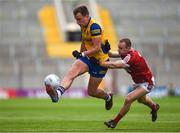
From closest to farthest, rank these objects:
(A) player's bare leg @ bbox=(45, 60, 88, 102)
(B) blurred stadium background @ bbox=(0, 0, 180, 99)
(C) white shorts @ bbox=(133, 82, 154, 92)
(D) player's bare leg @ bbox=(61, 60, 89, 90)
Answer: (A) player's bare leg @ bbox=(45, 60, 88, 102), (C) white shorts @ bbox=(133, 82, 154, 92), (D) player's bare leg @ bbox=(61, 60, 89, 90), (B) blurred stadium background @ bbox=(0, 0, 180, 99)

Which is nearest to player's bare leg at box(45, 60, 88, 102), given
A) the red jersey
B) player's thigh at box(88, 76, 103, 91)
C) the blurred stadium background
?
player's thigh at box(88, 76, 103, 91)

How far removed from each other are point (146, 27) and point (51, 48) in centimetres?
731

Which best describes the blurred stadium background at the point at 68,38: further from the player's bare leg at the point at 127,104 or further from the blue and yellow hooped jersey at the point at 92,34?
the player's bare leg at the point at 127,104

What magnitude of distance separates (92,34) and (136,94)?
1.65 meters

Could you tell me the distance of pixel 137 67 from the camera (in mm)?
16094

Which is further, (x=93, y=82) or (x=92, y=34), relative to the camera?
(x=93, y=82)

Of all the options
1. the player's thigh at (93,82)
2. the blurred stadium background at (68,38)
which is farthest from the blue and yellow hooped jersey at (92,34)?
the blurred stadium background at (68,38)

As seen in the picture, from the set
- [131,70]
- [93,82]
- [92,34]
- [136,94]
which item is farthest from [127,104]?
[92,34]

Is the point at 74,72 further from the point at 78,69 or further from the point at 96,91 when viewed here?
the point at 96,91

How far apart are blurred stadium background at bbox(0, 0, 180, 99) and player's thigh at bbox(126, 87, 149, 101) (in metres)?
25.9

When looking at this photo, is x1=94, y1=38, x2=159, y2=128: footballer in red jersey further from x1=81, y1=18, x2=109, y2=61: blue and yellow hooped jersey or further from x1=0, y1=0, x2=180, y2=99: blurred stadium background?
x1=0, y1=0, x2=180, y2=99: blurred stadium background

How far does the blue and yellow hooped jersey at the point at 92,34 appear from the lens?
16.3 meters

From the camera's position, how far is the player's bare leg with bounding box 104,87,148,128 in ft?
52.1

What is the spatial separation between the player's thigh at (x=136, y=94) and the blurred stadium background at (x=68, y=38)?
2585 cm
